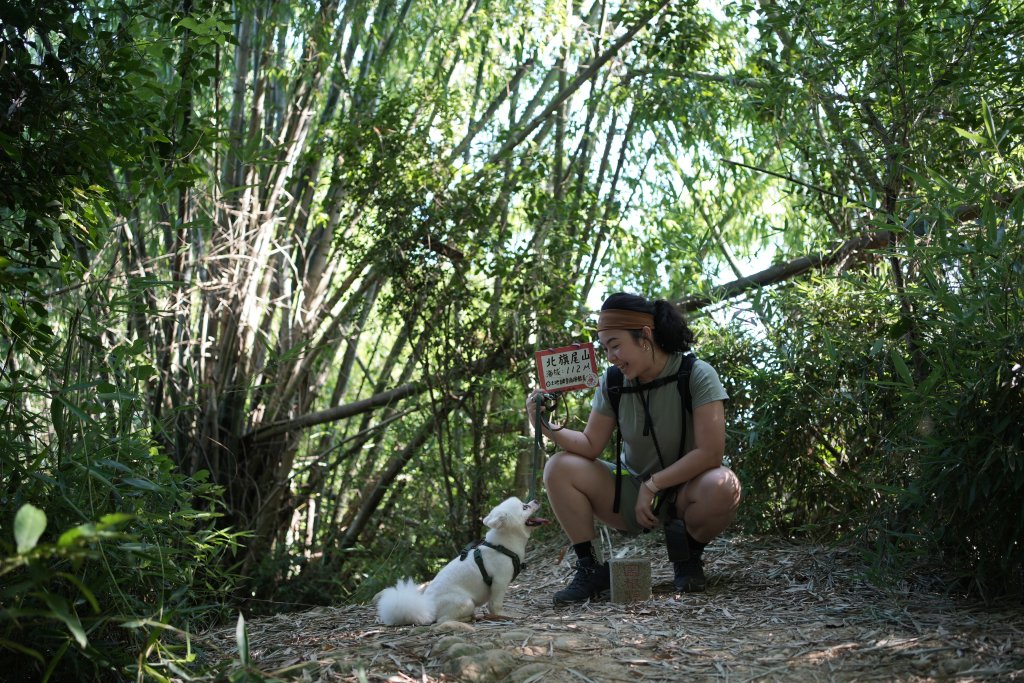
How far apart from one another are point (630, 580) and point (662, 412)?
1.85 ft

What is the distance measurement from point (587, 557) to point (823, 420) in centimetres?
122

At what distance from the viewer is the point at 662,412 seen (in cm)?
313

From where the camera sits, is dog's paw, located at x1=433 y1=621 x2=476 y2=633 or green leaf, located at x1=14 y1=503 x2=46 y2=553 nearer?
green leaf, located at x1=14 y1=503 x2=46 y2=553

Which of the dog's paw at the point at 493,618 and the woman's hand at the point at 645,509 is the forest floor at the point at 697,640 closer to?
the dog's paw at the point at 493,618

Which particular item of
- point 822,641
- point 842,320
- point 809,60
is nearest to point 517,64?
point 809,60

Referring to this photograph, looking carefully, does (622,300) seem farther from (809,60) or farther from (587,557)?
(809,60)

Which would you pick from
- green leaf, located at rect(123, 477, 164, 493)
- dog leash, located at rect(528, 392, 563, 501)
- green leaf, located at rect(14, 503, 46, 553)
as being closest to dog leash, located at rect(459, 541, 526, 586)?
dog leash, located at rect(528, 392, 563, 501)

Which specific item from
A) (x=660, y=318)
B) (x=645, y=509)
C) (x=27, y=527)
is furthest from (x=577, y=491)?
(x=27, y=527)

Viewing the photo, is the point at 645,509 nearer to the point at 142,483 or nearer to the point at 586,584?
the point at 586,584

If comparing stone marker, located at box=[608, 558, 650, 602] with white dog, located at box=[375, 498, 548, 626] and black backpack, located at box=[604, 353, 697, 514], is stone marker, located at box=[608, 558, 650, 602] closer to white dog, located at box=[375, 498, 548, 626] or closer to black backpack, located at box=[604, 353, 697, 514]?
black backpack, located at box=[604, 353, 697, 514]

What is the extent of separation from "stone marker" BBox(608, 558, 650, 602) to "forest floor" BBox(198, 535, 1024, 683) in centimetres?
4

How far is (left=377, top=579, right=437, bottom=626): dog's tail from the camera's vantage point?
8.70 ft

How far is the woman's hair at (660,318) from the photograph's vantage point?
3082 mm

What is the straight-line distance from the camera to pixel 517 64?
5727 mm
